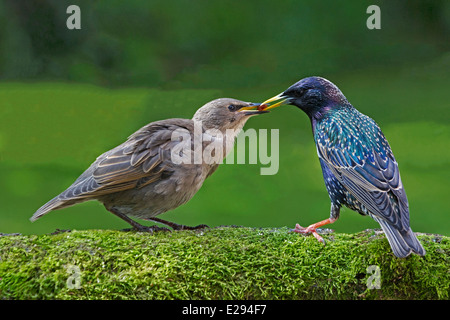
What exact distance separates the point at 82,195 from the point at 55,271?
0.97 metres

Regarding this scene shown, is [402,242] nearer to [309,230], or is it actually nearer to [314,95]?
[309,230]

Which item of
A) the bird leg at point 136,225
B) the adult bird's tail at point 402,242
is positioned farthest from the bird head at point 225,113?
the adult bird's tail at point 402,242

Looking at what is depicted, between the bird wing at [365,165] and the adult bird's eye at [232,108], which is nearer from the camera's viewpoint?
the bird wing at [365,165]

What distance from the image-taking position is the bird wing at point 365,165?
4.28 m

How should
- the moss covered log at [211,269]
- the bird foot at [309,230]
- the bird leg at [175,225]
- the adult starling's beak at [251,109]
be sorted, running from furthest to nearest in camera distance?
the adult starling's beak at [251,109], the bird leg at [175,225], the bird foot at [309,230], the moss covered log at [211,269]

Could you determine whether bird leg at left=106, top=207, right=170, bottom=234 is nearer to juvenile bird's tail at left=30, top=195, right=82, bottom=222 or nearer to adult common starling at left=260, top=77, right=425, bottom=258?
juvenile bird's tail at left=30, top=195, right=82, bottom=222

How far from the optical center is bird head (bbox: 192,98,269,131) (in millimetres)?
5426

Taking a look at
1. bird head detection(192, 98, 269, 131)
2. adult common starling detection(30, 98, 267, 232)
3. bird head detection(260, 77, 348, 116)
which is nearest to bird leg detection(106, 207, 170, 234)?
adult common starling detection(30, 98, 267, 232)

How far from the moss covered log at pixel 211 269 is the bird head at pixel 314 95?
53.5 inches

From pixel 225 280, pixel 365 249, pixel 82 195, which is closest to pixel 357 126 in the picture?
pixel 365 249

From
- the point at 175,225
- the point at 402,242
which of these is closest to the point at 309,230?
the point at 402,242

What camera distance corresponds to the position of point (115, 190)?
4891mm

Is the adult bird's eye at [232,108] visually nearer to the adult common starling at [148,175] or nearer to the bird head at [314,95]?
the adult common starling at [148,175]

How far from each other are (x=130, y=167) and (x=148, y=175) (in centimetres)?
18
